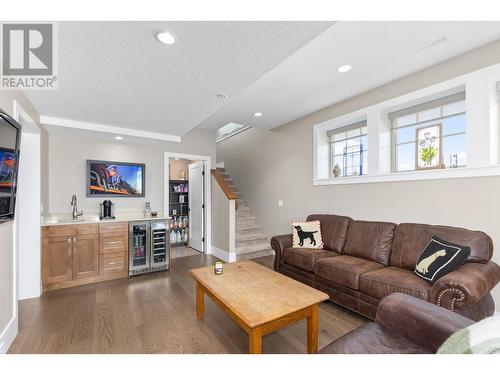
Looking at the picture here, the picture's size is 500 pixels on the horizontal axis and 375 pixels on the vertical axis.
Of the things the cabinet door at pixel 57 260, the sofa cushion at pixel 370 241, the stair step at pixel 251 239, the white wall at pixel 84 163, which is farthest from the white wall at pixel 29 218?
the sofa cushion at pixel 370 241

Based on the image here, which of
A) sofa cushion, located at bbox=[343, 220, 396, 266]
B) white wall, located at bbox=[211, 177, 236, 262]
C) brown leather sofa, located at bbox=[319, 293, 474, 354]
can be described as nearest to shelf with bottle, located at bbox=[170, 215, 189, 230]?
white wall, located at bbox=[211, 177, 236, 262]

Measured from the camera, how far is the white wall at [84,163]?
363 cm

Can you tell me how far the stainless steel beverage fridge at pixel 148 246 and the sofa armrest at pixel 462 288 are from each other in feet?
11.6

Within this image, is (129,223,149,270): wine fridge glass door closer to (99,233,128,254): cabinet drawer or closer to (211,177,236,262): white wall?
(99,233,128,254): cabinet drawer

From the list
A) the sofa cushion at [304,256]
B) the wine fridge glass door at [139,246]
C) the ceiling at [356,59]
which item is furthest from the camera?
the wine fridge glass door at [139,246]

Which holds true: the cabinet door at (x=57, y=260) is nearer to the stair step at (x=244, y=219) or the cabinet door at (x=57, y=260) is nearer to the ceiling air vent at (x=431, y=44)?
the stair step at (x=244, y=219)

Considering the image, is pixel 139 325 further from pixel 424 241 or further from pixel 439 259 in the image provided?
pixel 424 241

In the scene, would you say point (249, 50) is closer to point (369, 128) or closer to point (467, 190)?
point (369, 128)

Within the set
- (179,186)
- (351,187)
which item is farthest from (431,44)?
(179,186)

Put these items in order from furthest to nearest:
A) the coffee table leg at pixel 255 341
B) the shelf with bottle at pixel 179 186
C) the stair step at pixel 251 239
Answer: the shelf with bottle at pixel 179 186 → the stair step at pixel 251 239 → the coffee table leg at pixel 255 341

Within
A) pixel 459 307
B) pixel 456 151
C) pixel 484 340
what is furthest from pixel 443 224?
pixel 484 340

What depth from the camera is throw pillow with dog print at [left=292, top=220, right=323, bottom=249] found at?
3.26 metres

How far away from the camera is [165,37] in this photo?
1520mm
